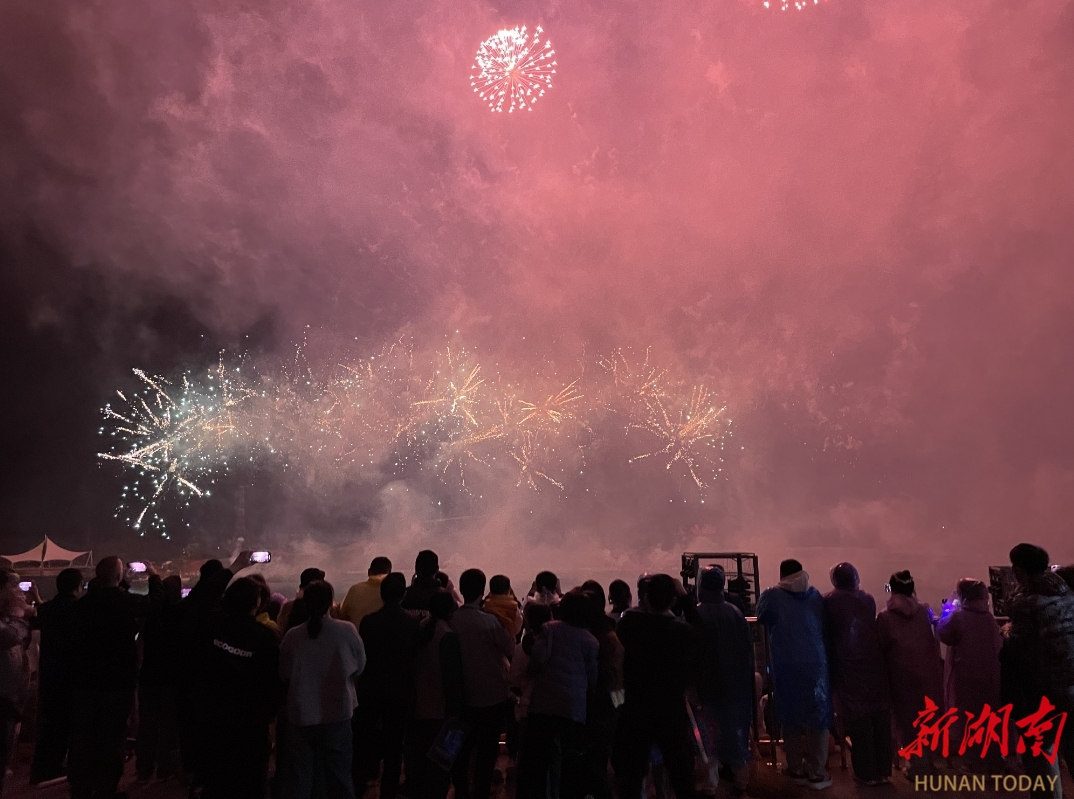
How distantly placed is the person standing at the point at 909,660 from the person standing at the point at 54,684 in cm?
723

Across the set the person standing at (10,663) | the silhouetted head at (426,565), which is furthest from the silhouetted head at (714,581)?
the person standing at (10,663)

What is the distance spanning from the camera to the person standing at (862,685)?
6066 millimetres

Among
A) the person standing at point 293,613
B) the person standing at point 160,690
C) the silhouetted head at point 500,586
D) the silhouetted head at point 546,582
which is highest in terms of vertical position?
the silhouetted head at point 546,582

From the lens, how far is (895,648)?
621 centimetres

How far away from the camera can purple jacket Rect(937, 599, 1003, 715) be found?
6117 mm

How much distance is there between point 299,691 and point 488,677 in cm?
136

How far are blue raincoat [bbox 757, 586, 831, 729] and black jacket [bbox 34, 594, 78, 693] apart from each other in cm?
618

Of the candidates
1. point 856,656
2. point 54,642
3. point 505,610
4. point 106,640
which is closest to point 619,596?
point 505,610

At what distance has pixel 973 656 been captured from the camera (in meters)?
6.14

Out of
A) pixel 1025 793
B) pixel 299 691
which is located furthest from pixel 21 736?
pixel 1025 793

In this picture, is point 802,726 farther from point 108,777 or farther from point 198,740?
point 108,777

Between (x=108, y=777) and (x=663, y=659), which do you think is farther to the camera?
(x=108, y=777)

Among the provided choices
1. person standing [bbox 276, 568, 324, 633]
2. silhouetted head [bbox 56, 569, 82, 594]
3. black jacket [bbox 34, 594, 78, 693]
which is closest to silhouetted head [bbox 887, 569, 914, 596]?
person standing [bbox 276, 568, 324, 633]

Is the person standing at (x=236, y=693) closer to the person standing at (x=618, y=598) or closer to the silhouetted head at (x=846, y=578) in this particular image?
the person standing at (x=618, y=598)
